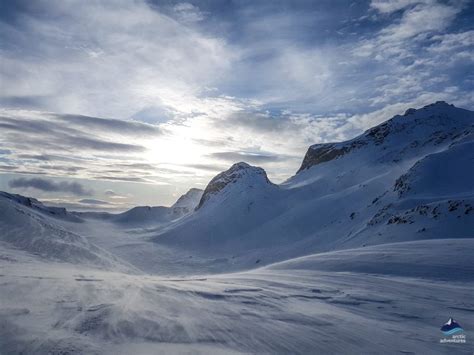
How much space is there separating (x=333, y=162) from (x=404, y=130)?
20500 millimetres

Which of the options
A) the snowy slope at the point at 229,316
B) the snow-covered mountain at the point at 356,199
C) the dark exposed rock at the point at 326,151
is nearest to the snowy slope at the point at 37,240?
the snowy slope at the point at 229,316

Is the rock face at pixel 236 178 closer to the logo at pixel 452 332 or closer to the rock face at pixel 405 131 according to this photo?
the rock face at pixel 405 131

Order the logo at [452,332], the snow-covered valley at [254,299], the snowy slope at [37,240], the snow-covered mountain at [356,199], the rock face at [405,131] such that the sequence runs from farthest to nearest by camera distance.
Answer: the rock face at [405,131]
the snow-covered mountain at [356,199]
the snowy slope at [37,240]
the logo at [452,332]
the snow-covered valley at [254,299]

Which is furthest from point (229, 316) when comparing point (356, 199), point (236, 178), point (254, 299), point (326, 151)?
point (326, 151)

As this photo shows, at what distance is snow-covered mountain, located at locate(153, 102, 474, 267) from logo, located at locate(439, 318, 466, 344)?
2295cm

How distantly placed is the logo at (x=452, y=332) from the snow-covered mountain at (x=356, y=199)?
75.3 feet

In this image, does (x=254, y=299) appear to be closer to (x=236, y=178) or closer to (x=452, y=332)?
(x=452, y=332)

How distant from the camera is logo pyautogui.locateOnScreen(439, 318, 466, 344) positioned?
5030mm

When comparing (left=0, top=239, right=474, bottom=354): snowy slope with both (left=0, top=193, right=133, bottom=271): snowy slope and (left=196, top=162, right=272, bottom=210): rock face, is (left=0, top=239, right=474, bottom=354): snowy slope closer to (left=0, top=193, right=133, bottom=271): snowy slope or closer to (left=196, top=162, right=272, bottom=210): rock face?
(left=0, top=193, right=133, bottom=271): snowy slope

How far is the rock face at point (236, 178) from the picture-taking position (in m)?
97.1

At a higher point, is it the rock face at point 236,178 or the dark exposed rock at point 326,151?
the dark exposed rock at point 326,151

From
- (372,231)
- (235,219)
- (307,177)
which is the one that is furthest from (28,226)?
(307,177)

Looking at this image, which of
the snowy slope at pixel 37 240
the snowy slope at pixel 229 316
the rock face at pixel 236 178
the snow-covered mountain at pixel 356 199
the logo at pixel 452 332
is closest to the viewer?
the snowy slope at pixel 229 316

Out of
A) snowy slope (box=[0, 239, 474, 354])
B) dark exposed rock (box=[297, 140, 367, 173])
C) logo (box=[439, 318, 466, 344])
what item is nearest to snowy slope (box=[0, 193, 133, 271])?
snowy slope (box=[0, 239, 474, 354])
